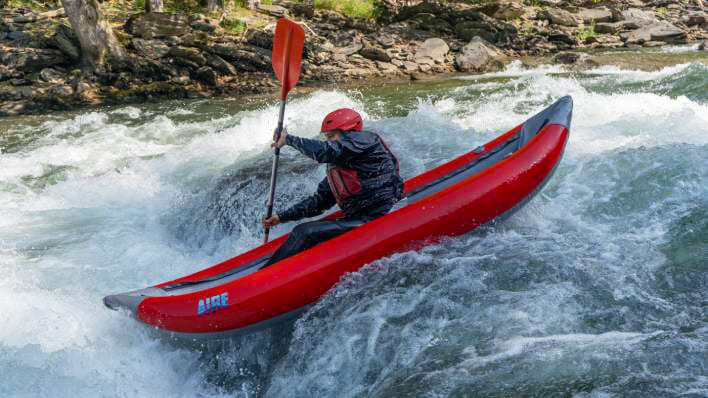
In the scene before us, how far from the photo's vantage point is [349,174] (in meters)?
3.61

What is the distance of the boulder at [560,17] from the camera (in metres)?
15.0

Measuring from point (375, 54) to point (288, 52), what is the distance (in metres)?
8.10

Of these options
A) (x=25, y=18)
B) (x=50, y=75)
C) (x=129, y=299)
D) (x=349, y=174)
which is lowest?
(x=50, y=75)

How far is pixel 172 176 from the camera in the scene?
6516 millimetres

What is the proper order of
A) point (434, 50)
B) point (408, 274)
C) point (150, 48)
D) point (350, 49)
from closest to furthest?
point (408, 274) < point (150, 48) < point (434, 50) < point (350, 49)

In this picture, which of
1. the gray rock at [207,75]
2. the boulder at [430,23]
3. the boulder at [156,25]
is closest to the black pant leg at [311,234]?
the gray rock at [207,75]

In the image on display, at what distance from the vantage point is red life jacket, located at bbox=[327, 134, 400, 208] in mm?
3611

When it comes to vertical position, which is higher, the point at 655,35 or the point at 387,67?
the point at 655,35

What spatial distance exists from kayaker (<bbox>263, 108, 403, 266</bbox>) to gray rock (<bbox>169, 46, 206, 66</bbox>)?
782 cm

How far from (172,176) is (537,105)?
4398mm

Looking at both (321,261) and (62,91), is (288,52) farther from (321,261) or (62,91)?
(62,91)

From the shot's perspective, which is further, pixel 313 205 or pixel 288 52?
pixel 288 52

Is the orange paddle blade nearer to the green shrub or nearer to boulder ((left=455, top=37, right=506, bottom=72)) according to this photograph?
boulder ((left=455, top=37, right=506, bottom=72))

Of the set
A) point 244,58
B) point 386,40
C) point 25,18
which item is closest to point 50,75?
point 25,18
